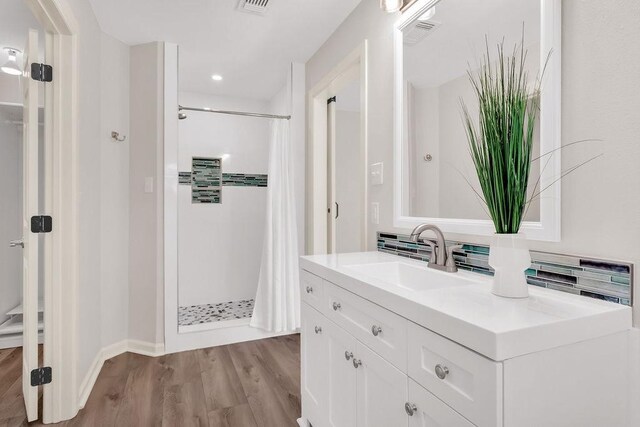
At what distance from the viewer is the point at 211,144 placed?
369 cm

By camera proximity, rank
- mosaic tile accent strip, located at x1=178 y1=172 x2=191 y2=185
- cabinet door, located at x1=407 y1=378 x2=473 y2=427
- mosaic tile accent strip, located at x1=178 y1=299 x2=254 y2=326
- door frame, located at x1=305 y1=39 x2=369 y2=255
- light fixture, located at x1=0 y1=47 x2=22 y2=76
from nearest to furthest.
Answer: cabinet door, located at x1=407 y1=378 x2=473 y2=427 < light fixture, located at x1=0 y1=47 x2=22 y2=76 < door frame, located at x1=305 y1=39 x2=369 y2=255 < mosaic tile accent strip, located at x1=178 y1=299 x2=254 y2=326 < mosaic tile accent strip, located at x1=178 y1=172 x2=191 y2=185

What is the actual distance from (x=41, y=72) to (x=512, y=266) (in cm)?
225

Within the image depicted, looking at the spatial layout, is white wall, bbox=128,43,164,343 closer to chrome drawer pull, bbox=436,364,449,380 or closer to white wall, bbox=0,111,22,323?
white wall, bbox=0,111,22,323

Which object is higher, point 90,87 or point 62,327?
point 90,87

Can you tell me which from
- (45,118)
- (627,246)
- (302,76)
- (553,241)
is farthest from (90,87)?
(627,246)

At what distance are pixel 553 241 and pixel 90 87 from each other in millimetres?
2561

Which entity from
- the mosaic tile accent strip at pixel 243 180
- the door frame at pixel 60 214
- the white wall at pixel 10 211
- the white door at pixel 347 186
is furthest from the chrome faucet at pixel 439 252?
the white wall at pixel 10 211

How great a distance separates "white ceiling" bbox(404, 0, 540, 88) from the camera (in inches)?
43.3

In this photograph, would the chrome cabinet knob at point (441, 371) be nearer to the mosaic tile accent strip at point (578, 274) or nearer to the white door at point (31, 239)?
the mosaic tile accent strip at point (578, 274)

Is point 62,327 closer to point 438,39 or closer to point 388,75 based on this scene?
point 388,75

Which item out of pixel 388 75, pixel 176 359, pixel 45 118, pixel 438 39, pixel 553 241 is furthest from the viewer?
pixel 176 359

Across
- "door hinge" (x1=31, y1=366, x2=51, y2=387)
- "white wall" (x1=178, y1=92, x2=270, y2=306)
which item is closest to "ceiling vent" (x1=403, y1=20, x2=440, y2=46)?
"white wall" (x1=178, y1=92, x2=270, y2=306)

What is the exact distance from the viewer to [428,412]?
0.84m

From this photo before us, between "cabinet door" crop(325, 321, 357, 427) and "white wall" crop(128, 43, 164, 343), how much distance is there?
173 cm
